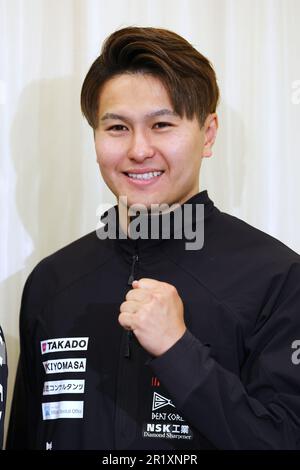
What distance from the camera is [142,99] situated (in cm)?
128

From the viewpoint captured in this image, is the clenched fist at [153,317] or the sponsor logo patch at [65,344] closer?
the clenched fist at [153,317]

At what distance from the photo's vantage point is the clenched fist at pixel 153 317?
1093 mm

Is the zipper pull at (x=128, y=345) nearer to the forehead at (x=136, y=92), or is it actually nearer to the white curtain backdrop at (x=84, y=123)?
the forehead at (x=136, y=92)

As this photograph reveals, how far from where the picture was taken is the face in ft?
4.17

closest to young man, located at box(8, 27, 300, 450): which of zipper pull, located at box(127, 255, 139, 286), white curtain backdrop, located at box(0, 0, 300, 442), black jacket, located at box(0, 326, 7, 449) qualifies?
zipper pull, located at box(127, 255, 139, 286)

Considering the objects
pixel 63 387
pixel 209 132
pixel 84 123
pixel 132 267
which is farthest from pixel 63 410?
pixel 84 123

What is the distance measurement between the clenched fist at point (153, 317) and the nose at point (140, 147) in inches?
9.3

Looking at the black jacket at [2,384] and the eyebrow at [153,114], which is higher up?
the eyebrow at [153,114]

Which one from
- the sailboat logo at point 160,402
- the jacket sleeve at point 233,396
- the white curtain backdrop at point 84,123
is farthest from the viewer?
the white curtain backdrop at point 84,123

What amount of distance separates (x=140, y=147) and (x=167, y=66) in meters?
0.14

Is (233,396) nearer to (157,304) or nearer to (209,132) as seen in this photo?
(157,304)

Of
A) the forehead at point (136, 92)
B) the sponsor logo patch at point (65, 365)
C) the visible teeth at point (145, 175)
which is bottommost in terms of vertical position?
the sponsor logo patch at point (65, 365)

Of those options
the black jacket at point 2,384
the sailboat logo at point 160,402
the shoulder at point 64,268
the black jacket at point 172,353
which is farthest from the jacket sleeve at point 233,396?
the shoulder at point 64,268

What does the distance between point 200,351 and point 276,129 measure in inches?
31.0
